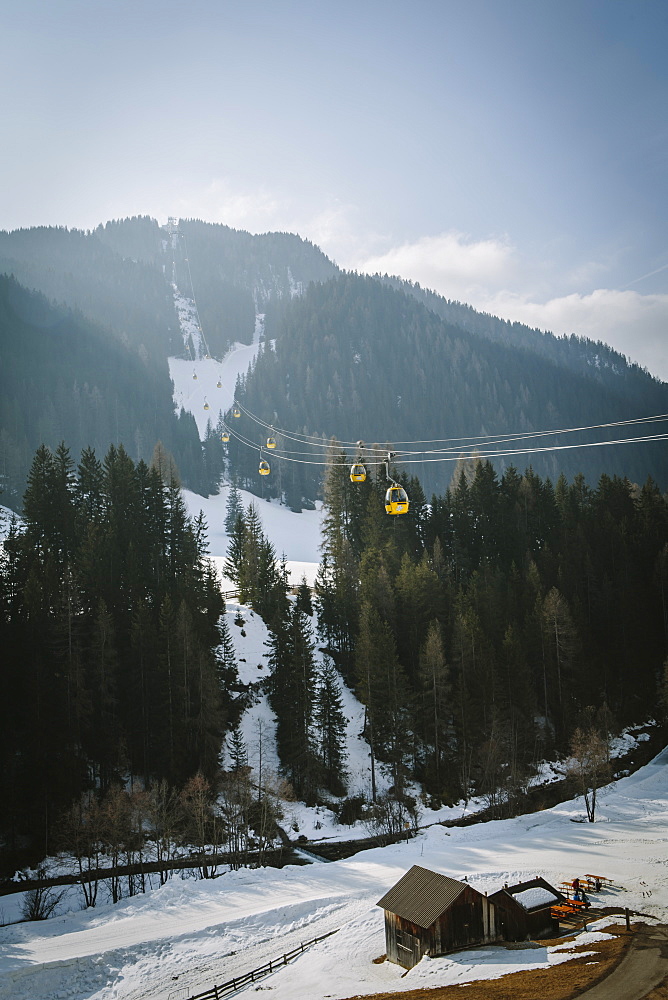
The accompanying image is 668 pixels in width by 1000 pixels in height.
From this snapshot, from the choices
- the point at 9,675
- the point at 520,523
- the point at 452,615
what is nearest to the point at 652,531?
the point at 520,523

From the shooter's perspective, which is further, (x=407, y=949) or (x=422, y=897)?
(x=422, y=897)

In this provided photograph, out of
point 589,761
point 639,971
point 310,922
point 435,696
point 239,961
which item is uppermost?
point 435,696

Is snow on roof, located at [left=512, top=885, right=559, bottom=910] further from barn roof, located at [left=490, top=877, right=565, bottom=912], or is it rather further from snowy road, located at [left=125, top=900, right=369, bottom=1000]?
snowy road, located at [left=125, top=900, right=369, bottom=1000]

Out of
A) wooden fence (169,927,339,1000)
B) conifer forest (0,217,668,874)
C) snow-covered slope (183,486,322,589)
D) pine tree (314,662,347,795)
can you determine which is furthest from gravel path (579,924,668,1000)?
snow-covered slope (183,486,322,589)

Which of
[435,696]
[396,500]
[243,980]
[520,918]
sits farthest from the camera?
[435,696]

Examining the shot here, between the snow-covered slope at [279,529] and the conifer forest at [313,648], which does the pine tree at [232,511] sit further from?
the conifer forest at [313,648]

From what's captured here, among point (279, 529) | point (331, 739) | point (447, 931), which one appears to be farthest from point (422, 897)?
point (279, 529)

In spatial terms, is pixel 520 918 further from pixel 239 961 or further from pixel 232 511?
pixel 232 511

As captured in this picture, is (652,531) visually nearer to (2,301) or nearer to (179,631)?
(179,631)
